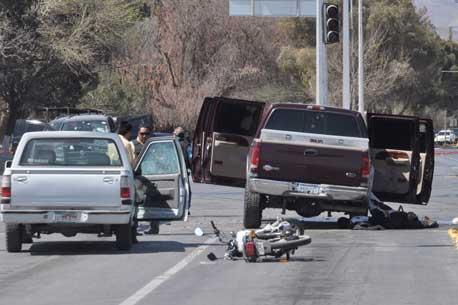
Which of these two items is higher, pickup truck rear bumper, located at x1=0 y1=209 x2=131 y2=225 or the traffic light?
the traffic light

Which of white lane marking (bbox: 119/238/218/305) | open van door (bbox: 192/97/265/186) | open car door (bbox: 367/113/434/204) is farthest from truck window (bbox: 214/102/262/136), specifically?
white lane marking (bbox: 119/238/218/305)

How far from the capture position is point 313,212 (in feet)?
64.4

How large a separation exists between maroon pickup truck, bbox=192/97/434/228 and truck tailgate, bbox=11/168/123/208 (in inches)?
160

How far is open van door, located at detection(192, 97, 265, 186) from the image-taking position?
21578mm

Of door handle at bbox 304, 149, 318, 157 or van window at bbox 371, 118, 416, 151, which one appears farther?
van window at bbox 371, 118, 416, 151

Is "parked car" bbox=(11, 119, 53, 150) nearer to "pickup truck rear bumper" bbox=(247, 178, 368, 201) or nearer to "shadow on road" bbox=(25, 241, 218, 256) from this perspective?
"pickup truck rear bumper" bbox=(247, 178, 368, 201)

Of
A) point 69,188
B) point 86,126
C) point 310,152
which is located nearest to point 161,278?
point 69,188

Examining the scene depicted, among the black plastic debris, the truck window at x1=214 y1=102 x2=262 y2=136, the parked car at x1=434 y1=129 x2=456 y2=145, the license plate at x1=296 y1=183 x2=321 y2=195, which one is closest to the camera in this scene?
the black plastic debris

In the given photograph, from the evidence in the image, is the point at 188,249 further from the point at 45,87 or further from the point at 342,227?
the point at 45,87

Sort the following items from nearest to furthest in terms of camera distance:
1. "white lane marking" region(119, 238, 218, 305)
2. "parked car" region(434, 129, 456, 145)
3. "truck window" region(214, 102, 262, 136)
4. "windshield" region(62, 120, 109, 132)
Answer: "white lane marking" region(119, 238, 218, 305), "truck window" region(214, 102, 262, 136), "windshield" region(62, 120, 109, 132), "parked car" region(434, 129, 456, 145)

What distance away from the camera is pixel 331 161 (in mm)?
19078

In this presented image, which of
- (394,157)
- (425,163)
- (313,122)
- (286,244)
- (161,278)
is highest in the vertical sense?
(313,122)

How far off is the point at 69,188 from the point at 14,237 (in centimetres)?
126

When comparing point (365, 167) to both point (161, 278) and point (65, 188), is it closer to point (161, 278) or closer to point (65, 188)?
point (65, 188)
